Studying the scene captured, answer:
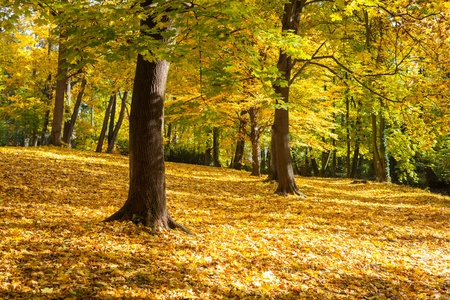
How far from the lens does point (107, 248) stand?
169 inches

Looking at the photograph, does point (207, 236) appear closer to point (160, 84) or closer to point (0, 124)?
point (160, 84)

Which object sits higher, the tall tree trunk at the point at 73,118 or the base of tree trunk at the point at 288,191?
the tall tree trunk at the point at 73,118

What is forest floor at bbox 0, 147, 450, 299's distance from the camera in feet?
11.4

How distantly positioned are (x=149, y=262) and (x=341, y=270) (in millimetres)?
2718

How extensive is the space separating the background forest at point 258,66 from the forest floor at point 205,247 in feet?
7.70

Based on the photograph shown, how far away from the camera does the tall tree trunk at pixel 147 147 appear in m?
5.25

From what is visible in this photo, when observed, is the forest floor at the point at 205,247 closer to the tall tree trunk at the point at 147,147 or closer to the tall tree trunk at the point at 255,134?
the tall tree trunk at the point at 147,147

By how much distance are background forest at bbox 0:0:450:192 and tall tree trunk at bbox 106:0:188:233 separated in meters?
0.52

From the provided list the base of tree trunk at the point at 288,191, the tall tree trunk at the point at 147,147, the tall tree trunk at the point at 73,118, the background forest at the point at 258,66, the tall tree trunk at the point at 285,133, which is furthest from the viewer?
the tall tree trunk at the point at 73,118

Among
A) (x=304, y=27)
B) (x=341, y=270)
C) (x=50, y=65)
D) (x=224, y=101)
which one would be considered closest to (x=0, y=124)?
(x=50, y=65)

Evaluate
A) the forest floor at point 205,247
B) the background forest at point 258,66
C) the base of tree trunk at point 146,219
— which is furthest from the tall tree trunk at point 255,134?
the base of tree trunk at point 146,219

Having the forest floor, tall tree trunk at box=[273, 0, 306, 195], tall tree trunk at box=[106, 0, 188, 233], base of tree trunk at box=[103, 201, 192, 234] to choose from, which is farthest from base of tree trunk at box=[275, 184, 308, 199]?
tall tree trunk at box=[106, 0, 188, 233]

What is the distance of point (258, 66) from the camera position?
5.73 meters

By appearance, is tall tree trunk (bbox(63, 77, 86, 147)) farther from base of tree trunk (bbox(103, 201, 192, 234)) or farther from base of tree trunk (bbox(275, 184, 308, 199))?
base of tree trunk (bbox(103, 201, 192, 234))
